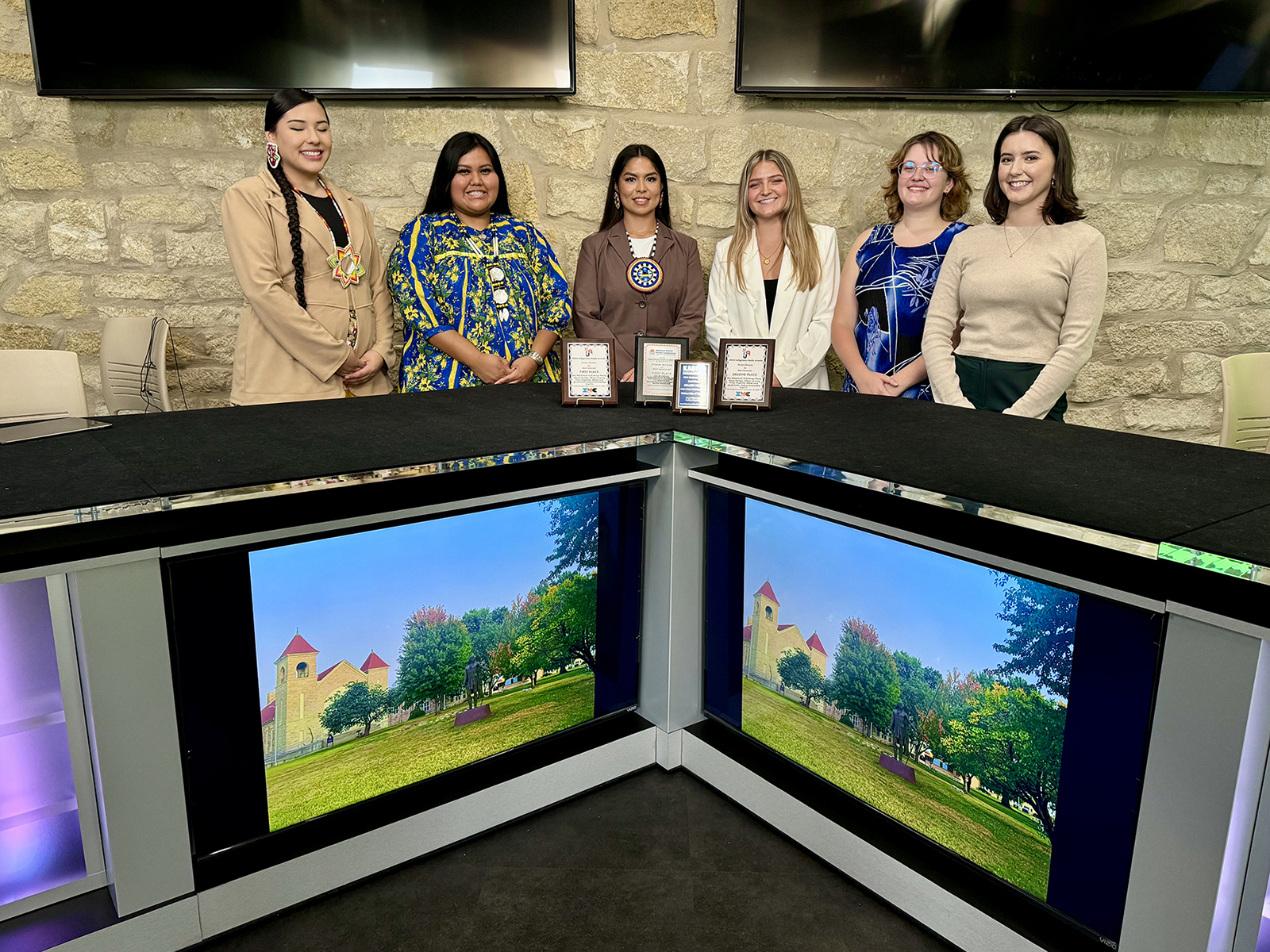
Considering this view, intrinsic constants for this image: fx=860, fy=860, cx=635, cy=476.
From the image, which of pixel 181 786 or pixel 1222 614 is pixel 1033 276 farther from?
pixel 181 786

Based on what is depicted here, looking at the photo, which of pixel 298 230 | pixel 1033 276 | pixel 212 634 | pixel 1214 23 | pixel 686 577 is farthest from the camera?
pixel 1214 23

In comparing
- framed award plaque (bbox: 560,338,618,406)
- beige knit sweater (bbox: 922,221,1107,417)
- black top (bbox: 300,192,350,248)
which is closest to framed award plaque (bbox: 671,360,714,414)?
framed award plaque (bbox: 560,338,618,406)

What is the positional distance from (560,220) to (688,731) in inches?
91.6

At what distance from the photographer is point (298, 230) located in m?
2.69

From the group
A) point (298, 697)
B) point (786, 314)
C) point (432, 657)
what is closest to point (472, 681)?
point (432, 657)

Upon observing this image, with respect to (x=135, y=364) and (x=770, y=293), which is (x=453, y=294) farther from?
(x=135, y=364)

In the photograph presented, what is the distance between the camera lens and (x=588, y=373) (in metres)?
2.12

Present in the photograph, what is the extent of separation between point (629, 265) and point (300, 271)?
1111 millimetres

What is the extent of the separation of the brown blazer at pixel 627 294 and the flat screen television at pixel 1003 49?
92 centimetres

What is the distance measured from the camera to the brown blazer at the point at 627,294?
3.09 metres

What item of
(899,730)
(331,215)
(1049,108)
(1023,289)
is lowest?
(899,730)

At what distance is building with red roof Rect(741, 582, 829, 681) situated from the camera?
5.75 feet

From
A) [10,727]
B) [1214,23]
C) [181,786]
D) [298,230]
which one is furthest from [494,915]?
[1214,23]

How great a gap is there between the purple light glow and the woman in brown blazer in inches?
79.3
